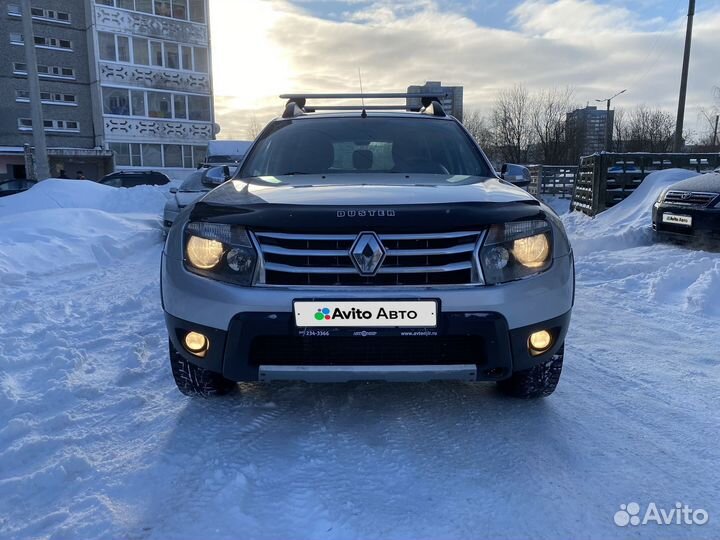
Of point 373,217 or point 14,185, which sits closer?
point 373,217

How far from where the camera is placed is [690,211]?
686 centimetres

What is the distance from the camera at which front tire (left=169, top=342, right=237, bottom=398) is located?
2707mm

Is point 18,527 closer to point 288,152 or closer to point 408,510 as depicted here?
point 408,510

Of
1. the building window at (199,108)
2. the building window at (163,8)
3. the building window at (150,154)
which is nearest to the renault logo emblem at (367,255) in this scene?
the building window at (150,154)

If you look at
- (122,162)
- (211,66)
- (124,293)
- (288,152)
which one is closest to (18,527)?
(288,152)

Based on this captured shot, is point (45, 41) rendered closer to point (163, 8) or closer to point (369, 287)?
point (163, 8)

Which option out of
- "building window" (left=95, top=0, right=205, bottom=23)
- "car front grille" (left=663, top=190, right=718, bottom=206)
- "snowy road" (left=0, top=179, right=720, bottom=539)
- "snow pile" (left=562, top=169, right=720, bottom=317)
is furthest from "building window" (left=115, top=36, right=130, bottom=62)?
"snowy road" (left=0, top=179, right=720, bottom=539)

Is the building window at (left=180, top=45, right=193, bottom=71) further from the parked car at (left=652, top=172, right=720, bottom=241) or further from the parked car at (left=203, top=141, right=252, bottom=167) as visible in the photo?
the parked car at (left=652, top=172, right=720, bottom=241)

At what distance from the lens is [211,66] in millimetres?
38219

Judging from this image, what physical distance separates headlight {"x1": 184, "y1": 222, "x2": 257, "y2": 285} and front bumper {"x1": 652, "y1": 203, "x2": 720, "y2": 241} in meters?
A: 6.28

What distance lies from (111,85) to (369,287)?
38.1m

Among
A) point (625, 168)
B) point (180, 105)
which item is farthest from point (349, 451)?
point (180, 105)

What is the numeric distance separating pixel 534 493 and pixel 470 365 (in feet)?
1.82

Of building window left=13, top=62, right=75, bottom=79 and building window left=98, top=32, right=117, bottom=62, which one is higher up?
building window left=98, top=32, right=117, bottom=62
